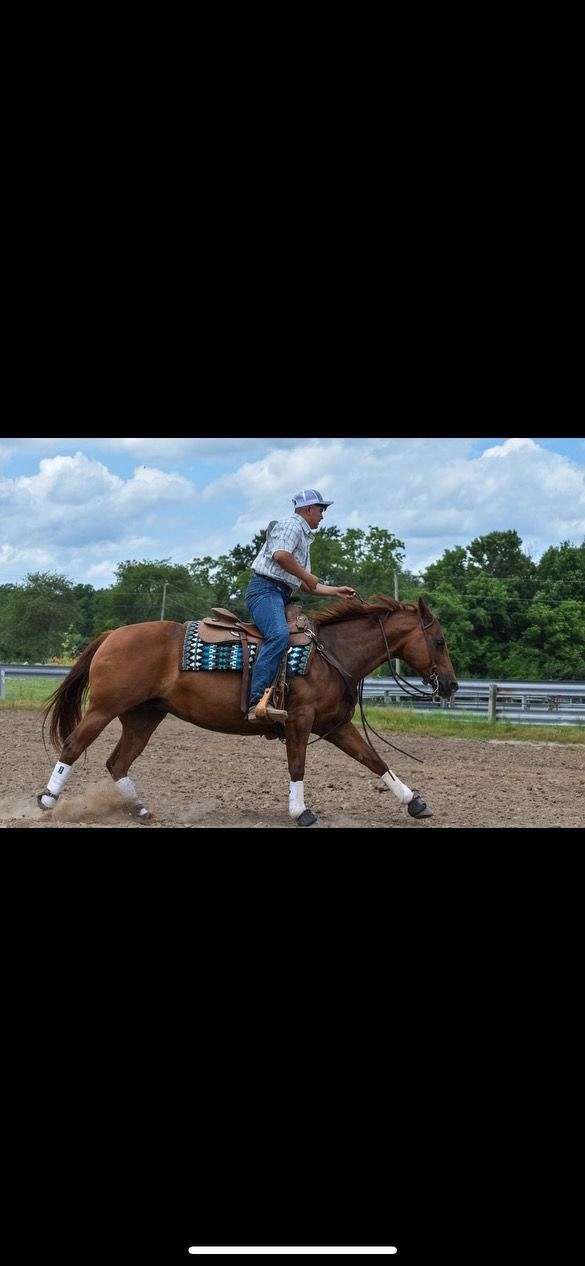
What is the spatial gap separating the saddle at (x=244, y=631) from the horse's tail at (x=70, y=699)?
61 centimetres

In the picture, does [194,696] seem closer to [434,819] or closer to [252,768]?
[434,819]

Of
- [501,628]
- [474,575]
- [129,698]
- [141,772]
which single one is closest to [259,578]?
[129,698]

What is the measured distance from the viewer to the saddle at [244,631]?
6152 mm

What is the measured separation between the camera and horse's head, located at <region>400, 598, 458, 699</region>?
645cm

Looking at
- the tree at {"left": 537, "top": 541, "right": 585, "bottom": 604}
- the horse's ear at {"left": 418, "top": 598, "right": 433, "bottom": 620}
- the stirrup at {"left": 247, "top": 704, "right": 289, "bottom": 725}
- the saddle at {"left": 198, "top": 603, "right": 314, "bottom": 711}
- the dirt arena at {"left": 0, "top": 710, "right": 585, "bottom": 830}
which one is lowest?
the dirt arena at {"left": 0, "top": 710, "right": 585, "bottom": 830}

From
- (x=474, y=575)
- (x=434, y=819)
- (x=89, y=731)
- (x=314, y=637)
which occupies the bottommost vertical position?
(x=434, y=819)

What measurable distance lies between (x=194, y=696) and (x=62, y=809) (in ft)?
3.45

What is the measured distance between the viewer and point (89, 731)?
607 centimetres

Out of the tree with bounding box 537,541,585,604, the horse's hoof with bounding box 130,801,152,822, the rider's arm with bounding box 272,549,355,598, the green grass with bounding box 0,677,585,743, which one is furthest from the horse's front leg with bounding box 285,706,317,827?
the tree with bounding box 537,541,585,604

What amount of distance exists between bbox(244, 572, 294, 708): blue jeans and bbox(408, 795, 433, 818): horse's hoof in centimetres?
104

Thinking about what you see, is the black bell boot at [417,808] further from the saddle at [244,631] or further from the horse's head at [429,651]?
the saddle at [244,631]

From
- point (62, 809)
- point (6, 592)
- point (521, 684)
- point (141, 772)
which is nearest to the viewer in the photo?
point (62, 809)

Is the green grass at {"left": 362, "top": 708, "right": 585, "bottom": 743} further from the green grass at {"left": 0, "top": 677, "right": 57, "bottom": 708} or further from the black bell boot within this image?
the black bell boot

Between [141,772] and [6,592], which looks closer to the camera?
[141,772]
